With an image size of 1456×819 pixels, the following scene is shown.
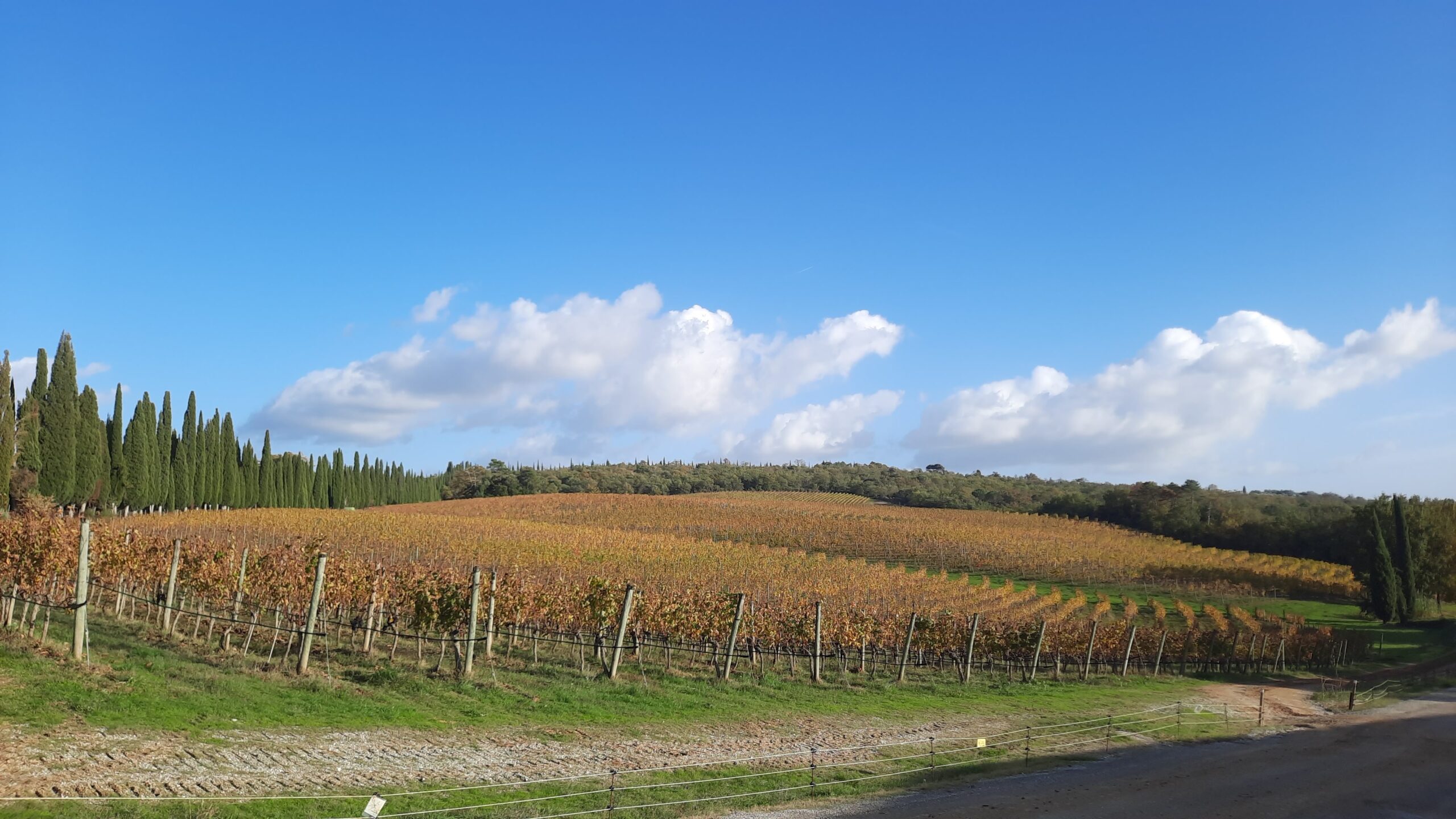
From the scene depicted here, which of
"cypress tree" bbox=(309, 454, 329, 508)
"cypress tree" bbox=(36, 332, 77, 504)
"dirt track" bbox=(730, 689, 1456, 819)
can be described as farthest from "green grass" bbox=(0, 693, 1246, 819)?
"cypress tree" bbox=(309, 454, 329, 508)

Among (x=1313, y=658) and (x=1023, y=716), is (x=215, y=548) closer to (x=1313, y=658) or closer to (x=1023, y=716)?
(x=1023, y=716)

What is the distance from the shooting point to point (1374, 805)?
1404 centimetres

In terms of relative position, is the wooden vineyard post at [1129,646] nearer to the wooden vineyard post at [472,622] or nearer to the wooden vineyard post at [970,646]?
the wooden vineyard post at [970,646]

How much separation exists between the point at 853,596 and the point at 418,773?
81.9 feet

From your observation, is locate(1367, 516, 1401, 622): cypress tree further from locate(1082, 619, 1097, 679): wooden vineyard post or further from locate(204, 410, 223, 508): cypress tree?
locate(204, 410, 223, 508): cypress tree

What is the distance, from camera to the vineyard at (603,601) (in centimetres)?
1862

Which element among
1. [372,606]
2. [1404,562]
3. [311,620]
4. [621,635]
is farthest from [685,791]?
[1404,562]

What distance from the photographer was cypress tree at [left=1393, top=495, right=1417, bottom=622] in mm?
49781

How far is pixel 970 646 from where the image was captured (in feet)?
84.3

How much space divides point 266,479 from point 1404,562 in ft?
260

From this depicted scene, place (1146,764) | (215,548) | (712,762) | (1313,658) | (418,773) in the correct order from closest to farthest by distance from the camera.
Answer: (418,773) < (712,762) < (1146,764) < (215,548) < (1313,658)

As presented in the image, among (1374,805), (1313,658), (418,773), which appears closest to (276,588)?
(418,773)

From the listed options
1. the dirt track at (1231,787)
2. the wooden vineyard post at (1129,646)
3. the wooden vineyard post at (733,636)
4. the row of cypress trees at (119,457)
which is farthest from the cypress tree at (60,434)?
the wooden vineyard post at (1129,646)

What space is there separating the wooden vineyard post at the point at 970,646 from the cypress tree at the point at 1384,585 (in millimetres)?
35906
